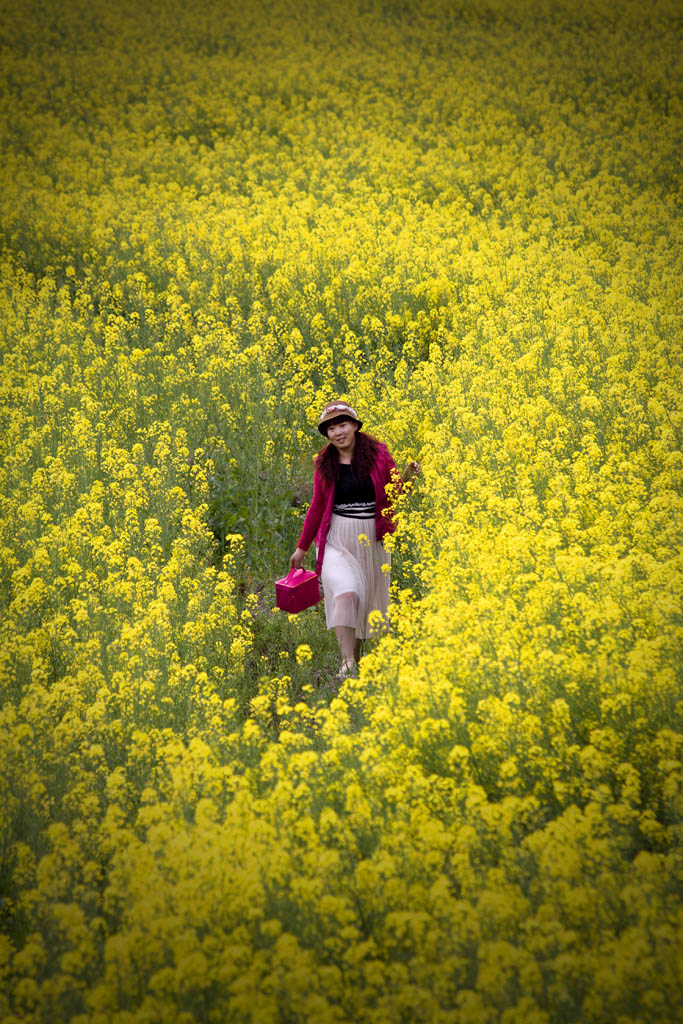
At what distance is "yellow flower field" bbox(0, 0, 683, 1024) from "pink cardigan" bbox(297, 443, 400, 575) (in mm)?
163

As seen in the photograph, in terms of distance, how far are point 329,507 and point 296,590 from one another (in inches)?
23.9

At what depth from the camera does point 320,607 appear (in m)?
6.23

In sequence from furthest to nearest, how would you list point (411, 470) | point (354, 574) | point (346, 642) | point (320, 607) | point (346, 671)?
point (320, 607) < point (411, 470) < point (354, 574) < point (346, 642) < point (346, 671)

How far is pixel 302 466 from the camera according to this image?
7.69 meters

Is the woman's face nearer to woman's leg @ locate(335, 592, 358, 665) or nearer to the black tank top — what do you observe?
the black tank top

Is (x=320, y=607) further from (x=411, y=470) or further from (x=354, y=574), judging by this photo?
(x=411, y=470)

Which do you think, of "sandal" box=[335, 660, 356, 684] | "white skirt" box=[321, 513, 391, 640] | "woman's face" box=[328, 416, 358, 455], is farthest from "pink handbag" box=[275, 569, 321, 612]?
"woman's face" box=[328, 416, 358, 455]

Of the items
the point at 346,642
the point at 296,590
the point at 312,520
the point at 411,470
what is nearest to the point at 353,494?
the point at 312,520

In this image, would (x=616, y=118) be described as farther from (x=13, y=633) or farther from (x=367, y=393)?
(x=13, y=633)

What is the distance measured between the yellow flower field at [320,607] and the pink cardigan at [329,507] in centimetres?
16

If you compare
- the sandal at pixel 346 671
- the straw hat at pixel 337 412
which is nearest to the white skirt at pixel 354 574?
the sandal at pixel 346 671

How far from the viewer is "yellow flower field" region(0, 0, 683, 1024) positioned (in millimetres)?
2584

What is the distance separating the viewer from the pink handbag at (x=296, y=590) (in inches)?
211

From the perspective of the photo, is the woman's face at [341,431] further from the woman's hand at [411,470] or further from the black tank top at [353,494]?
the woman's hand at [411,470]
